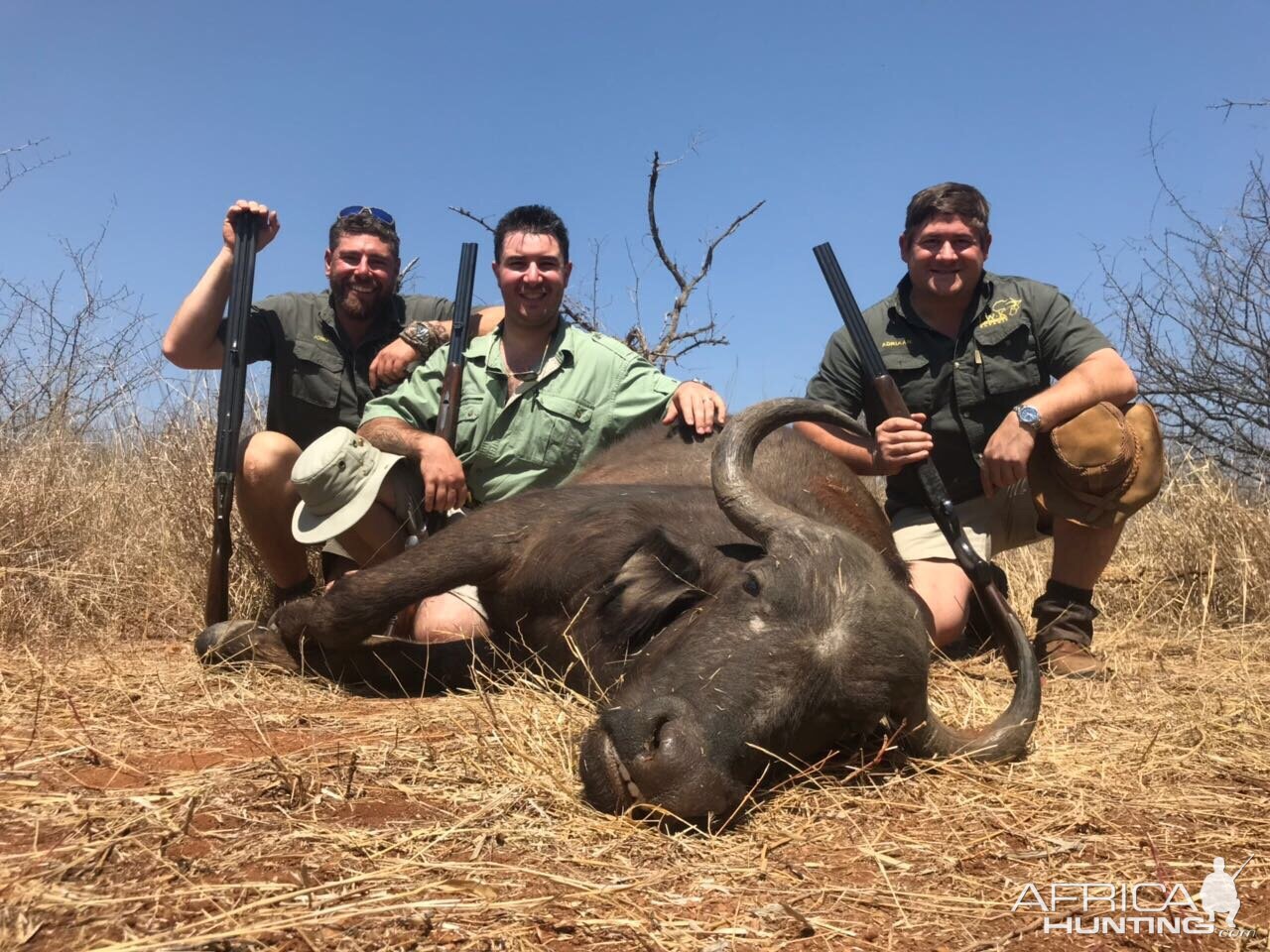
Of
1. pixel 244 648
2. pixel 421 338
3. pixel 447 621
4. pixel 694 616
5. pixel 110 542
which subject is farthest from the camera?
pixel 110 542

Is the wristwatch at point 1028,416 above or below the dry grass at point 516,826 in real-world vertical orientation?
above

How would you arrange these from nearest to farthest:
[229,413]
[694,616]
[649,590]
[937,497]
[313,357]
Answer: [694,616], [649,590], [937,497], [229,413], [313,357]

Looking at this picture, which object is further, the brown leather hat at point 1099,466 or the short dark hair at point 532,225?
the short dark hair at point 532,225

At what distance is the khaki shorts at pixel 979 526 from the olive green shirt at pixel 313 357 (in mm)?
3085

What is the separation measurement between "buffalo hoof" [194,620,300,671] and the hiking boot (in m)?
3.48

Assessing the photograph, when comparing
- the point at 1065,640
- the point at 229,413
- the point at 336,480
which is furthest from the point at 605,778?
the point at 229,413

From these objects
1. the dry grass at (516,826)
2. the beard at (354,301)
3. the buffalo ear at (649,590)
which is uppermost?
the beard at (354,301)

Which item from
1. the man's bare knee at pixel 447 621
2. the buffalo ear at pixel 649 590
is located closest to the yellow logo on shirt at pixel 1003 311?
the buffalo ear at pixel 649 590

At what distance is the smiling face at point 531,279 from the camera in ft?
17.2

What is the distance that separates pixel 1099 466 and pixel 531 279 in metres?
2.95

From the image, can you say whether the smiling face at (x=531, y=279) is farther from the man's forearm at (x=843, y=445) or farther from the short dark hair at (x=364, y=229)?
the man's forearm at (x=843, y=445)

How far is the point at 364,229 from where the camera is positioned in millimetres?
5500

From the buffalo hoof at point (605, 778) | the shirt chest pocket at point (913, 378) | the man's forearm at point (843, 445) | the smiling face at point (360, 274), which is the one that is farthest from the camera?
the smiling face at point (360, 274)

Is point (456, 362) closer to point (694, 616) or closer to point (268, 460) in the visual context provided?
point (268, 460)
